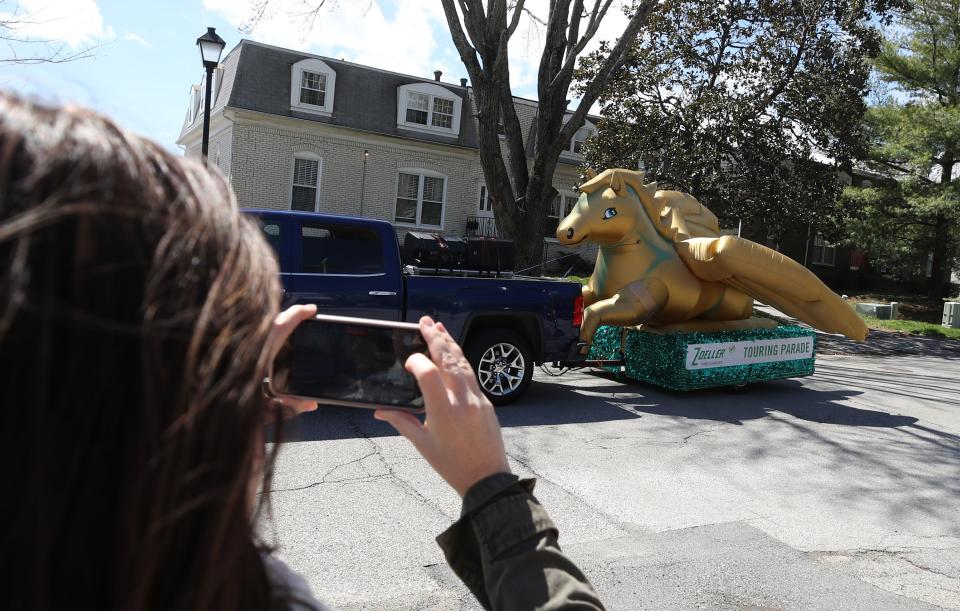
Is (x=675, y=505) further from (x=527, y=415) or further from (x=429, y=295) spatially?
(x=429, y=295)

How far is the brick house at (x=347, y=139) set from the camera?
878 inches

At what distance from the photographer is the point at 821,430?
7371 mm

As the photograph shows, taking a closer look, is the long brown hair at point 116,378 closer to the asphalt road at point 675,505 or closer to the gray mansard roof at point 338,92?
the asphalt road at point 675,505

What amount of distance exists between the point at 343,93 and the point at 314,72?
1141 mm

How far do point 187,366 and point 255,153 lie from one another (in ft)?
75.8

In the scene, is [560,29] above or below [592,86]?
above

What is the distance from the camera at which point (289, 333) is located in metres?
1.12

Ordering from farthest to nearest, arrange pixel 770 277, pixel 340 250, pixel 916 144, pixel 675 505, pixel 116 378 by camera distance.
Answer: pixel 916 144
pixel 770 277
pixel 340 250
pixel 675 505
pixel 116 378

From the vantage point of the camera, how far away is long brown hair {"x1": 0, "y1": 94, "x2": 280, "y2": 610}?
536 millimetres

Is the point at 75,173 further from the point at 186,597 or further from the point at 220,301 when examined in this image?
the point at 186,597

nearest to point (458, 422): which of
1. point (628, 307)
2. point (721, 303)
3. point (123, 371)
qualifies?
point (123, 371)

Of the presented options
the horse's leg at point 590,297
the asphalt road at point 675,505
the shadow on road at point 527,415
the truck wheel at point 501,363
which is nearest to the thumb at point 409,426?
→ the asphalt road at point 675,505

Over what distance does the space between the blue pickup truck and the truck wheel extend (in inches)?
0.4

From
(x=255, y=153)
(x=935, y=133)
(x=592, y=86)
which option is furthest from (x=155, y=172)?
(x=935, y=133)
